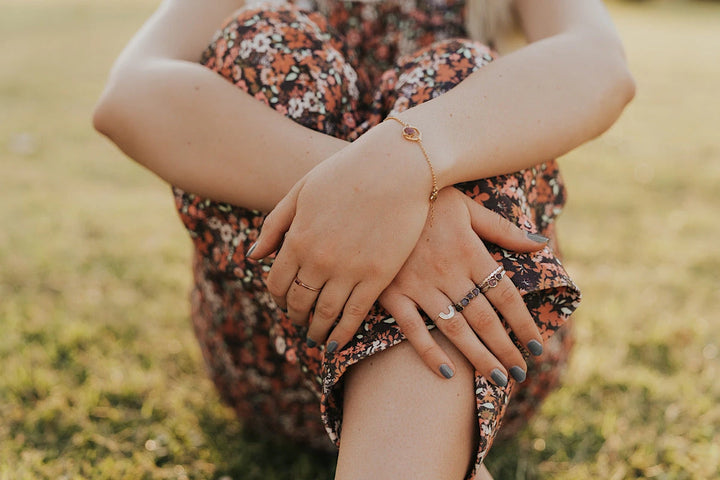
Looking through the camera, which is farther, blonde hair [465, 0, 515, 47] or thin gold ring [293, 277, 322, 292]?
blonde hair [465, 0, 515, 47]

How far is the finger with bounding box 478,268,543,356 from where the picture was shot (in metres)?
1.10

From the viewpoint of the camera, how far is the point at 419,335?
1079 mm

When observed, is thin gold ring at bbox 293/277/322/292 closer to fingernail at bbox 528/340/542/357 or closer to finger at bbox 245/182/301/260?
finger at bbox 245/182/301/260

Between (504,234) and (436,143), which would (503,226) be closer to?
→ (504,234)

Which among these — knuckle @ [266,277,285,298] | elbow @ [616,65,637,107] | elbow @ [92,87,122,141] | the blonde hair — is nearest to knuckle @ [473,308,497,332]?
knuckle @ [266,277,285,298]

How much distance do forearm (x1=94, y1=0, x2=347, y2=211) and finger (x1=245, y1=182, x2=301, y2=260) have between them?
0.08m

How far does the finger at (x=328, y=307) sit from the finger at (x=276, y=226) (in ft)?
0.40

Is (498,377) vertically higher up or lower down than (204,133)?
lower down

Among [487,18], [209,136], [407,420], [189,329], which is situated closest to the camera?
[407,420]

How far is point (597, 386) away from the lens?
2082 mm

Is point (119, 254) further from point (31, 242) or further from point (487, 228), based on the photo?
point (487, 228)

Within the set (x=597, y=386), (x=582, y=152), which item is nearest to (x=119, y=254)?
(x=597, y=386)

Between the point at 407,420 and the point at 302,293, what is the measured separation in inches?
11.2

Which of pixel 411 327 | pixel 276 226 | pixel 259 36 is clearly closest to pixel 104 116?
pixel 259 36
